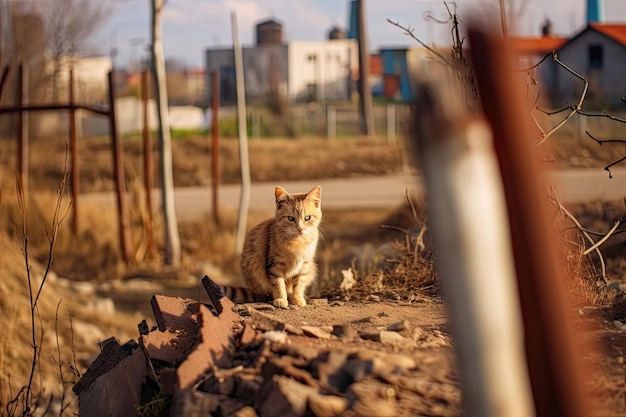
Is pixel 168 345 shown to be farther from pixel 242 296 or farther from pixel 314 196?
pixel 314 196

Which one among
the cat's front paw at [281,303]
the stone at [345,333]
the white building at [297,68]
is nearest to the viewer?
the stone at [345,333]

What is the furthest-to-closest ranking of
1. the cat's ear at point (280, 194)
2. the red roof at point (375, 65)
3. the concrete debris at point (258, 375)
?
the red roof at point (375, 65)
the cat's ear at point (280, 194)
the concrete debris at point (258, 375)

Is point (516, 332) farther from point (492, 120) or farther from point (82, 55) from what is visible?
point (82, 55)

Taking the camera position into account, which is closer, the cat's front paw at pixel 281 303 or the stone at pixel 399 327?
the stone at pixel 399 327

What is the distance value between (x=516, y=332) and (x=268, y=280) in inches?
164

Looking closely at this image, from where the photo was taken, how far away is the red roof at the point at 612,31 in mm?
41438

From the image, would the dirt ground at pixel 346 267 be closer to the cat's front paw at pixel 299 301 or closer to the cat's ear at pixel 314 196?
the cat's front paw at pixel 299 301

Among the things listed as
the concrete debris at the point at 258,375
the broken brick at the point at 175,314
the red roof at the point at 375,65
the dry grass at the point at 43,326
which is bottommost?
the dry grass at the point at 43,326

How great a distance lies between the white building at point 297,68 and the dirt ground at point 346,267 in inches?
897

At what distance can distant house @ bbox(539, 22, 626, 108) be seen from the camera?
41.6 meters

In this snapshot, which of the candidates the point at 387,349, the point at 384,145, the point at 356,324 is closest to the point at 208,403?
the point at 387,349

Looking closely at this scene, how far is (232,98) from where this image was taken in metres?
57.7

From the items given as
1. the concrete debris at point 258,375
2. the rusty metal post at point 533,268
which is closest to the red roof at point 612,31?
the concrete debris at point 258,375

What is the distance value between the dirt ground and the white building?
22.8 m
